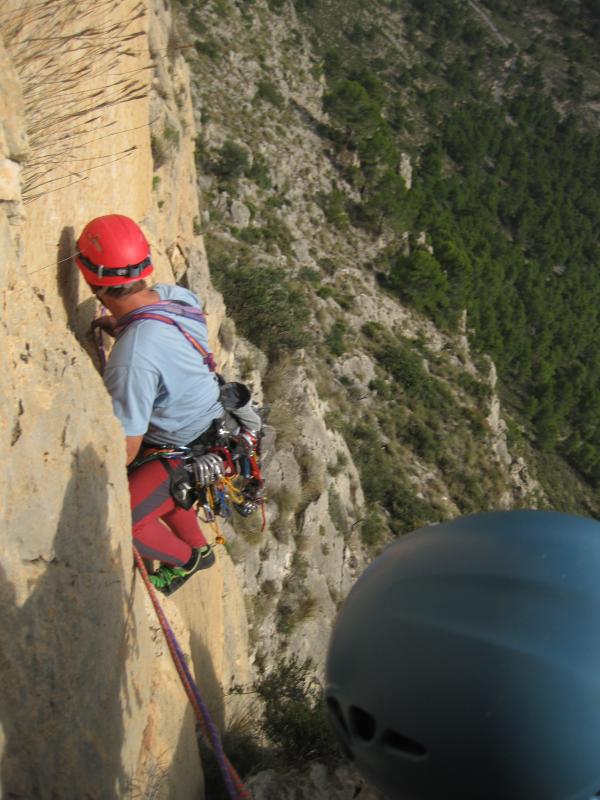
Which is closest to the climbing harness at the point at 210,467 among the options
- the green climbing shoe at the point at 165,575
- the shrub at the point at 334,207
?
the green climbing shoe at the point at 165,575

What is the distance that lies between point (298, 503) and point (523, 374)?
1877 inches

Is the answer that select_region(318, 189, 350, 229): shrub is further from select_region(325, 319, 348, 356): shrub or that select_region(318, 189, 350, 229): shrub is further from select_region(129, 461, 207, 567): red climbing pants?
select_region(129, 461, 207, 567): red climbing pants

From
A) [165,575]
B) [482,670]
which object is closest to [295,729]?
[165,575]

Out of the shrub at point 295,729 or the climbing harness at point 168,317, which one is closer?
the climbing harness at point 168,317

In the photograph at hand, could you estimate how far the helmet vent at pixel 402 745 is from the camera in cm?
185

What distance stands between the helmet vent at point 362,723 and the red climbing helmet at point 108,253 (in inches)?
83.1

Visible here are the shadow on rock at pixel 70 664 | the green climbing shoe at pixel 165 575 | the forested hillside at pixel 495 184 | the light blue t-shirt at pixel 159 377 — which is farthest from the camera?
the forested hillside at pixel 495 184

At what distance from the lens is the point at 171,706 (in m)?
3.23

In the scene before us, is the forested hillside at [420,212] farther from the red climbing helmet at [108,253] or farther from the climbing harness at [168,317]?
the red climbing helmet at [108,253]

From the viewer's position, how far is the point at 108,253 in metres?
3.09

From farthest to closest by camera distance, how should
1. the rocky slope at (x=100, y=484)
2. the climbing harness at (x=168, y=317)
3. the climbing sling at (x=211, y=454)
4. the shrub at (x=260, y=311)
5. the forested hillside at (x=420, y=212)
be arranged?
the forested hillside at (x=420, y=212) < the shrub at (x=260, y=311) < the climbing sling at (x=211, y=454) < the climbing harness at (x=168, y=317) < the rocky slope at (x=100, y=484)

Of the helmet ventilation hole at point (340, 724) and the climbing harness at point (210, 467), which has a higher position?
the helmet ventilation hole at point (340, 724)

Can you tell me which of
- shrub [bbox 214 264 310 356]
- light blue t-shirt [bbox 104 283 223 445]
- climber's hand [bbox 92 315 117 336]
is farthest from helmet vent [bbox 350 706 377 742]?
shrub [bbox 214 264 310 356]

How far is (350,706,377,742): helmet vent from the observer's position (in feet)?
6.49
